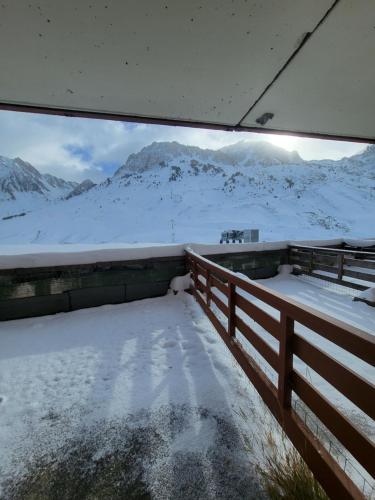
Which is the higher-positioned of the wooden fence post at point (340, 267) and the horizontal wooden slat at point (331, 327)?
the horizontal wooden slat at point (331, 327)

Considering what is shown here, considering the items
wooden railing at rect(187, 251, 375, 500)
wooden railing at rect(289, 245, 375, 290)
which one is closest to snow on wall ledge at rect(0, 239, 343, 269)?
wooden railing at rect(289, 245, 375, 290)

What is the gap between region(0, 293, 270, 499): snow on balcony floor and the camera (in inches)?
55.2

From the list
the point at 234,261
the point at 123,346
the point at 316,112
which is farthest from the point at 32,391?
the point at 234,261

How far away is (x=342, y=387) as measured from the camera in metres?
1.03

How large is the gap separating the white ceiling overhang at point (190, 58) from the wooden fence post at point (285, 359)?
5.82ft

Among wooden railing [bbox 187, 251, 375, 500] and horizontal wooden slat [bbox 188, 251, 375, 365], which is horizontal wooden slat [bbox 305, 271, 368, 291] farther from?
horizontal wooden slat [bbox 188, 251, 375, 365]

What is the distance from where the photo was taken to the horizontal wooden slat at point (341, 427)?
36.4 inches

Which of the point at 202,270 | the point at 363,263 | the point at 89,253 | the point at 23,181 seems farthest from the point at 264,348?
the point at 23,181

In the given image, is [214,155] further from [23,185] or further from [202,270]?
[23,185]

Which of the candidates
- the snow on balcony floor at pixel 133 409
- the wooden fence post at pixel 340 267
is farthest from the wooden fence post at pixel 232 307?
the wooden fence post at pixel 340 267

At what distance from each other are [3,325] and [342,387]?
13.8ft

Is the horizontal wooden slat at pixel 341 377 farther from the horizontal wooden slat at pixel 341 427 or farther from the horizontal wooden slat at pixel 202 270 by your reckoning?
the horizontal wooden slat at pixel 202 270

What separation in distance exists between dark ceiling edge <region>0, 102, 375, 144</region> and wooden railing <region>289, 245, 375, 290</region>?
7.67ft

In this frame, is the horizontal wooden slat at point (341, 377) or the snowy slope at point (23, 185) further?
the snowy slope at point (23, 185)
